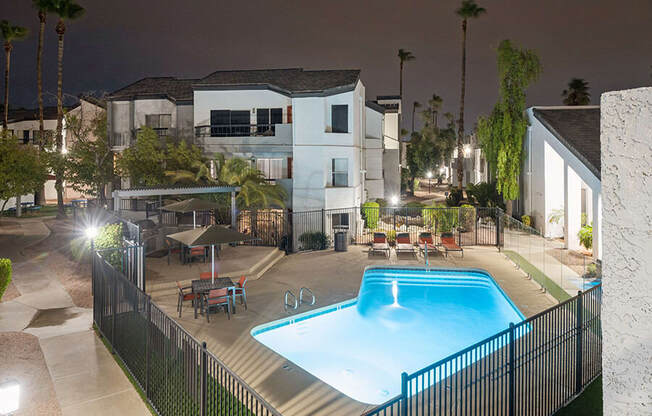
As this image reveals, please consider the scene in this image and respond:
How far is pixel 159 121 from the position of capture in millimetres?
30188

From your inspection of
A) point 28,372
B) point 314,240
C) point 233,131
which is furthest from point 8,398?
point 233,131

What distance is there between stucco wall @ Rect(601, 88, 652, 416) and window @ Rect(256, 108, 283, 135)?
25.6 meters

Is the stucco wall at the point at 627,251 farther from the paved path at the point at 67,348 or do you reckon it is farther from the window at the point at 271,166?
the window at the point at 271,166

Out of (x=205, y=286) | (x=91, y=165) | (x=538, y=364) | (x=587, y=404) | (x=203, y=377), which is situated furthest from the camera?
(x=91, y=165)

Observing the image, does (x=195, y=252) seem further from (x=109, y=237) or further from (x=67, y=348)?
(x=67, y=348)

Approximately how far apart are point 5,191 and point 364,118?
21120mm

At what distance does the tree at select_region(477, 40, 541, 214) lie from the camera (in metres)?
25.2

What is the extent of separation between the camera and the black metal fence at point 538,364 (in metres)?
6.45

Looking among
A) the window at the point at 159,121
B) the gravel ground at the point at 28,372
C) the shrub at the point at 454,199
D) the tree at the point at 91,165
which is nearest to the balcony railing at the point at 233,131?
the window at the point at 159,121

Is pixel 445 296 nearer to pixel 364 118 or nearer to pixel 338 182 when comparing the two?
pixel 338 182

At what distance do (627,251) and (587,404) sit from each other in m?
6.47

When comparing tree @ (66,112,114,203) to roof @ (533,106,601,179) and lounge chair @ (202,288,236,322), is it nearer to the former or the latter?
lounge chair @ (202,288,236,322)

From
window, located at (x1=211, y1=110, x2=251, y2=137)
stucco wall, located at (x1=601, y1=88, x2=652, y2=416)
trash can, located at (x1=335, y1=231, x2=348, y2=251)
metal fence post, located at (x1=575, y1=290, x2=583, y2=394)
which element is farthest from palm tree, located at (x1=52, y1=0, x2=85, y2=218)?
stucco wall, located at (x1=601, y1=88, x2=652, y2=416)

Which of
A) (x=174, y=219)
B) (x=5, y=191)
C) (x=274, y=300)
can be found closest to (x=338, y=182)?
(x=174, y=219)
